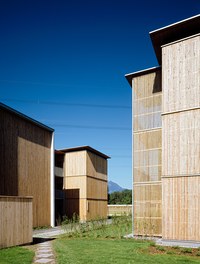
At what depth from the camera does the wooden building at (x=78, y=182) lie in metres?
34.2

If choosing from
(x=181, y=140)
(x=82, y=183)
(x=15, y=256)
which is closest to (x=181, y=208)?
(x=181, y=140)

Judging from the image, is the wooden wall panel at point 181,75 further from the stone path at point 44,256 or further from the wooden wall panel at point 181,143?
the stone path at point 44,256

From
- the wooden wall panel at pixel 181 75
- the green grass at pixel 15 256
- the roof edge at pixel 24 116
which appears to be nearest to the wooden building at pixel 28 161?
the roof edge at pixel 24 116

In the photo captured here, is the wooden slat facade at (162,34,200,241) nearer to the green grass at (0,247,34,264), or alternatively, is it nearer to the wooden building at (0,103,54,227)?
the green grass at (0,247,34,264)

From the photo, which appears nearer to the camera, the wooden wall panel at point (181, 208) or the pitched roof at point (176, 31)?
the wooden wall panel at point (181, 208)

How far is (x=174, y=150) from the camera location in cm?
1501

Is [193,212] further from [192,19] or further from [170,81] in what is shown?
[192,19]

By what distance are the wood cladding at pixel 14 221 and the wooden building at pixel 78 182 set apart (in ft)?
57.9

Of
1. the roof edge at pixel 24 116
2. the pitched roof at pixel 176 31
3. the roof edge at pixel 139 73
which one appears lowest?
the roof edge at pixel 24 116

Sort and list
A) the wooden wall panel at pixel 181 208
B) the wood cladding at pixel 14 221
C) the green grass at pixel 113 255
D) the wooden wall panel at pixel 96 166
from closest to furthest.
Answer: the green grass at pixel 113 255 < the wood cladding at pixel 14 221 < the wooden wall panel at pixel 181 208 < the wooden wall panel at pixel 96 166

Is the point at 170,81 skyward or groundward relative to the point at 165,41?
groundward

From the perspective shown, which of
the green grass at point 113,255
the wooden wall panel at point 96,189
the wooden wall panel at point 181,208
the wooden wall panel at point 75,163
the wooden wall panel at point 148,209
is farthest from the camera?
the wooden wall panel at point 96,189

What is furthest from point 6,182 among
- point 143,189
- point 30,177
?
point 143,189

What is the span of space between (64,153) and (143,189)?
19.2m
